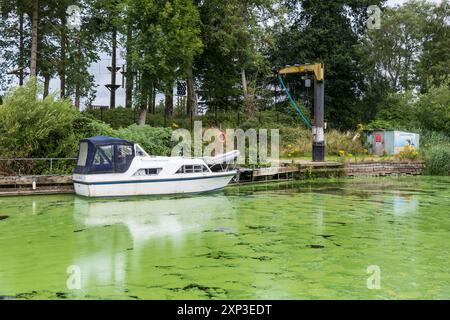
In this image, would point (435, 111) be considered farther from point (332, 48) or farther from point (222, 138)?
point (222, 138)

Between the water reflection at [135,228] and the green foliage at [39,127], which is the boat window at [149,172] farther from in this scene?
the green foliage at [39,127]

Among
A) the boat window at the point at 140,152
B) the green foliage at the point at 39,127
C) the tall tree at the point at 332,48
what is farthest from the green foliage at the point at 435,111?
the boat window at the point at 140,152

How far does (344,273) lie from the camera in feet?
20.9

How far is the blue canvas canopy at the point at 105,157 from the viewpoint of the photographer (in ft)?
44.8

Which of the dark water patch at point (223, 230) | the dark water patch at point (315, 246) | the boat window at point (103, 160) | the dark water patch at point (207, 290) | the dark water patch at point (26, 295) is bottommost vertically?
the dark water patch at point (26, 295)

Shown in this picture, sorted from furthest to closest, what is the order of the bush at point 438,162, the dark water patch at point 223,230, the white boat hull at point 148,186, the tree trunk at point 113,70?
the tree trunk at point 113,70 → the bush at point 438,162 → the white boat hull at point 148,186 → the dark water patch at point 223,230

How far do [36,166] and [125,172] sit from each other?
3.52 meters

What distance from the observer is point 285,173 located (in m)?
18.7

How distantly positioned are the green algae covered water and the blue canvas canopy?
0.94 meters

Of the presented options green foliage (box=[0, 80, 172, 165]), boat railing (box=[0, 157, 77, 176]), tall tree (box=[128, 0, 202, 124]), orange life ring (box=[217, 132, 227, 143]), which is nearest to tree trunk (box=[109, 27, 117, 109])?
tall tree (box=[128, 0, 202, 124])

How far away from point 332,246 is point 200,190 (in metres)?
7.54

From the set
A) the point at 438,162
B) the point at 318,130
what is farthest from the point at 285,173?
the point at 438,162

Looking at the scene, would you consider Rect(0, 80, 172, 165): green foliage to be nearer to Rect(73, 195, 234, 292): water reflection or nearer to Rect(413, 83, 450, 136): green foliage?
Rect(73, 195, 234, 292): water reflection
